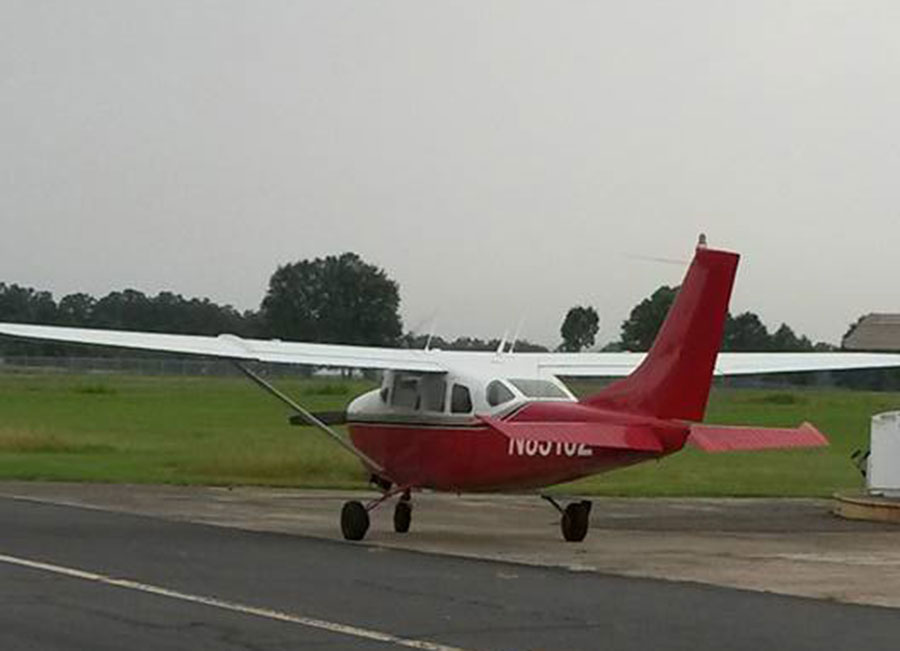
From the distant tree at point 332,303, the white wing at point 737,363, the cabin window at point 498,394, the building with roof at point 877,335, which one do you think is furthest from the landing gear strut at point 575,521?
the distant tree at point 332,303

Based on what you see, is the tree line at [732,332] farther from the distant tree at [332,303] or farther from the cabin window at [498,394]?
the cabin window at [498,394]

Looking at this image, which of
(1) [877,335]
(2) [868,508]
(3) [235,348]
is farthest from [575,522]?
(1) [877,335]

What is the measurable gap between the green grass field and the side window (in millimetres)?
10537

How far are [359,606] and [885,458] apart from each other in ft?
→ 44.3

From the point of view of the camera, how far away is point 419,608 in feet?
45.4

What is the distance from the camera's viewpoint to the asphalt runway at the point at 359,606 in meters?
12.2

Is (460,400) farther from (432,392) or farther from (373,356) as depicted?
(373,356)

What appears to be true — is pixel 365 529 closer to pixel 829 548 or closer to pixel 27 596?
pixel 829 548

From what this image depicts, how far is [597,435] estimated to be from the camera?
18.8 metres

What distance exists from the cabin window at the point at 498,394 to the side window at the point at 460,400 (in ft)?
0.93

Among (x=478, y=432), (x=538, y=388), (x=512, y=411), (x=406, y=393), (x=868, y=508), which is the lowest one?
(x=868, y=508)

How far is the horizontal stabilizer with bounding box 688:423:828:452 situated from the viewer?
1889 centimetres

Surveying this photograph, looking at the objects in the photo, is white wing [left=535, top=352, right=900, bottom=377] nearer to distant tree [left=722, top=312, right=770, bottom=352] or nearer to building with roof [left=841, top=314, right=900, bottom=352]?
building with roof [left=841, top=314, right=900, bottom=352]

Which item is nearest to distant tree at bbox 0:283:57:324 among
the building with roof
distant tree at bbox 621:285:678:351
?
distant tree at bbox 621:285:678:351
